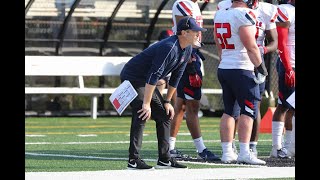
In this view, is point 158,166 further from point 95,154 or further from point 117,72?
point 117,72

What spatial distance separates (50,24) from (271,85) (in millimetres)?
4625

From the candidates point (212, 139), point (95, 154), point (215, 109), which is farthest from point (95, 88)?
point (95, 154)

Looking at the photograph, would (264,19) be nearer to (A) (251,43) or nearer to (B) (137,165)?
(A) (251,43)

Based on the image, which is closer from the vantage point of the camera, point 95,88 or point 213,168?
point 213,168

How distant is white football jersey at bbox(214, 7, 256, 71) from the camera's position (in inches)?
443

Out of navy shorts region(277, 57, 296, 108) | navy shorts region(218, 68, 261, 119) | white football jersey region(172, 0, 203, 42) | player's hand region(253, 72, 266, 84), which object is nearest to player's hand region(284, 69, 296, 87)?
navy shorts region(277, 57, 296, 108)

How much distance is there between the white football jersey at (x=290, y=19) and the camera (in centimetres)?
1210

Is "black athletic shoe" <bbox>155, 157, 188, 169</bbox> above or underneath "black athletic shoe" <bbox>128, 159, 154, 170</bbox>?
underneath

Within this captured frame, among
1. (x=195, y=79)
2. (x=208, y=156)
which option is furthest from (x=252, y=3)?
(x=208, y=156)

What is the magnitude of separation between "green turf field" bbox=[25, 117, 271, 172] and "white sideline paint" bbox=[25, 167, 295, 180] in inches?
27.1

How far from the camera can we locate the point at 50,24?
Result: 21453 mm

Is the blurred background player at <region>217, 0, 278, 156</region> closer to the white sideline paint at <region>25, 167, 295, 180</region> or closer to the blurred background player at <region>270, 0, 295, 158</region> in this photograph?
the blurred background player at <region>270, 0, 295, 158</region>

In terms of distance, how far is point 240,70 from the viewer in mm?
11328
